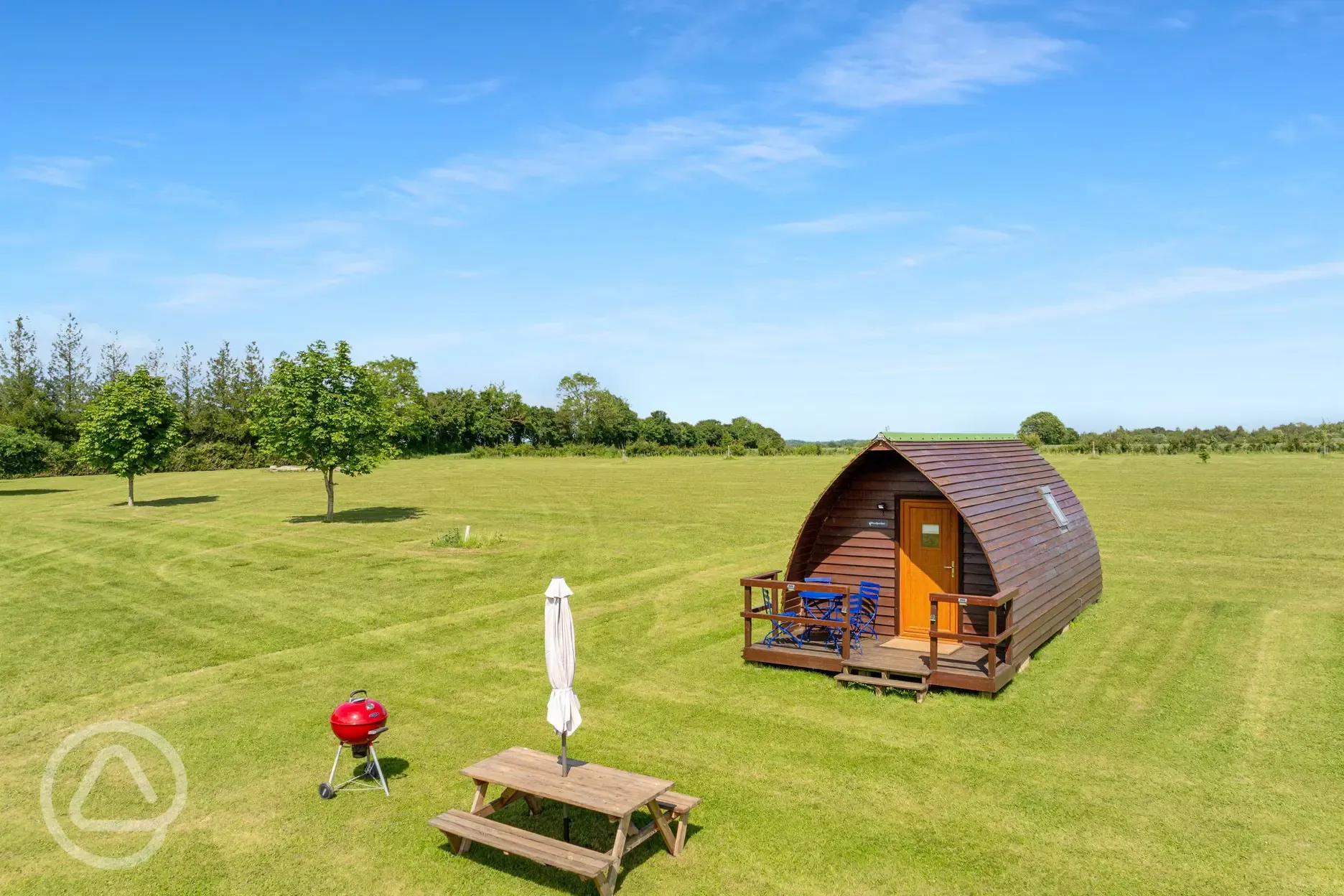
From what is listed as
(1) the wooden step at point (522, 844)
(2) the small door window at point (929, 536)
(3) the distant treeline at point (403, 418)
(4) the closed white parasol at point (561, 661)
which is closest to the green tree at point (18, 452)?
(3) the distant treeline at point (403, 418)

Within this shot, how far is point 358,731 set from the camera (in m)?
9.38

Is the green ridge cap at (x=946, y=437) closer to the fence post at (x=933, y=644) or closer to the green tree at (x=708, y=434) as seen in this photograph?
the fence post at (x=933, y=644)

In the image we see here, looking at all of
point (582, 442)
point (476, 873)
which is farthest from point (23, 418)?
point (476, 873)

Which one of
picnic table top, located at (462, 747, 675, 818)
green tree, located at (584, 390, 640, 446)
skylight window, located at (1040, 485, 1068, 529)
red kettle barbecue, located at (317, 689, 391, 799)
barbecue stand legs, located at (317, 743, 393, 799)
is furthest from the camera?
green tree, located at (584, 390, 640, 446)

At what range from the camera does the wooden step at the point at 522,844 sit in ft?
23.6

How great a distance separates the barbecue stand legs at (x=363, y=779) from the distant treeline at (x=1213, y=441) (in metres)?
78.5

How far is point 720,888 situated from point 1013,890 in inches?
106

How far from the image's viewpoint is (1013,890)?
7.61 m

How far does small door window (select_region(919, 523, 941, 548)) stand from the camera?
14953 millimetres

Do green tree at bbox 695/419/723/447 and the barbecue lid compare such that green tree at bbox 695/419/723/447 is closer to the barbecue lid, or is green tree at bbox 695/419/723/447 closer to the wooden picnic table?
the barbecue lid

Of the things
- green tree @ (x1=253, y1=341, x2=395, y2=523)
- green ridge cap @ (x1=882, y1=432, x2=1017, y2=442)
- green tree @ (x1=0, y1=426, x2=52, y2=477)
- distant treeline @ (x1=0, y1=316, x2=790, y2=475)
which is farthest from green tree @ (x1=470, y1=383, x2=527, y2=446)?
green ridge cap @ (x1=882, y1=432, x2=1017, y2=442)

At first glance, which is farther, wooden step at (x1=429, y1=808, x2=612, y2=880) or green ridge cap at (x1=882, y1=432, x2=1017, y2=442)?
green ridge cap at (x1=882, y1=432, x2=1017, y2=442)

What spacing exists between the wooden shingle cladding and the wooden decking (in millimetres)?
547

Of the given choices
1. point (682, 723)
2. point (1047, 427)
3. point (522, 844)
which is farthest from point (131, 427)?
point (1047, 427)
